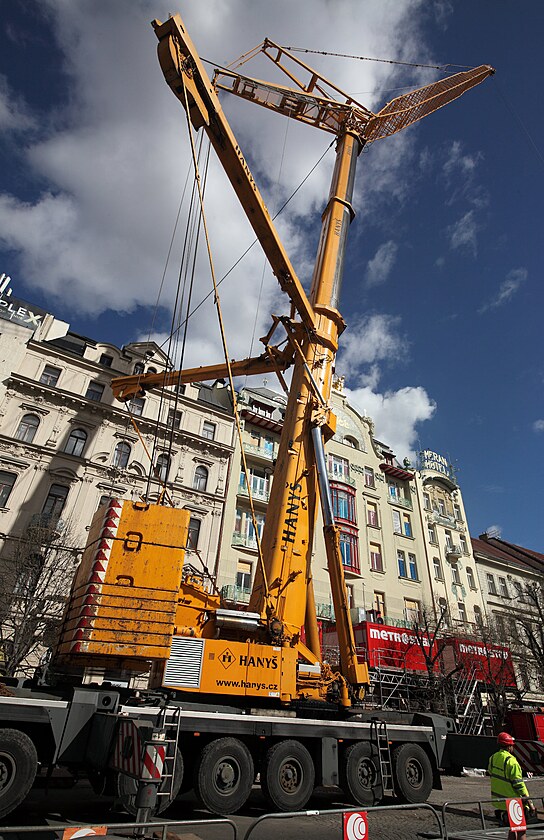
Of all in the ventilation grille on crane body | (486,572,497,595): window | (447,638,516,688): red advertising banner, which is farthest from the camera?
(486,572,497,595): window

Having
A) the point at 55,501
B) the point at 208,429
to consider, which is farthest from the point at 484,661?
the point at 55,501

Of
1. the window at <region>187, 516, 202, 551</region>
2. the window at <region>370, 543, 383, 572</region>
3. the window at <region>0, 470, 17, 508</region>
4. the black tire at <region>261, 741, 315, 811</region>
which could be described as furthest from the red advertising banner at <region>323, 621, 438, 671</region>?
the window at <region>0, 470, 17, 508</region>

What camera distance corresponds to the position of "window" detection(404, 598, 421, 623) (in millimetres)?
32375

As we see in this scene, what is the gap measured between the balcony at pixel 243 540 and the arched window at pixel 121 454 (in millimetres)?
7185

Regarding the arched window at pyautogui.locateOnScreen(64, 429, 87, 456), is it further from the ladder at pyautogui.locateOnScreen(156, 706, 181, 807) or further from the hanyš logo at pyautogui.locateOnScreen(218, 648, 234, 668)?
the ladder at pyautogui.locateOnScreen(156, 706, 181, 807)

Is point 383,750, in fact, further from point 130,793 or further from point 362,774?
point 130,793

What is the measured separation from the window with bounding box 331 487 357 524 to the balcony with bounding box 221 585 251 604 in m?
8.80

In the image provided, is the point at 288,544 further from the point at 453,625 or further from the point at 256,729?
the point at 453,625

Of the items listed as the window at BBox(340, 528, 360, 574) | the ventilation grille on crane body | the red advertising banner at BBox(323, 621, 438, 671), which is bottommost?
the ventilation grille on crane body

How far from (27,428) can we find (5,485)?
3113 mm

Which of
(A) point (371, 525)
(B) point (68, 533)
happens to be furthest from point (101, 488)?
(A) point (371, 525)

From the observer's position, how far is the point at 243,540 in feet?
91.4

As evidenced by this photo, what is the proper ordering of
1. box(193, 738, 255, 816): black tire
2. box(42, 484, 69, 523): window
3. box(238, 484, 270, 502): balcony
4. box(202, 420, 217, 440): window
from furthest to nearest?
box(202, 420, 217, 440): window
box(238, 484, 270, 502): balcony
box(42, 484, 69, 523): window
box(193, 738, 255, 816): black tire

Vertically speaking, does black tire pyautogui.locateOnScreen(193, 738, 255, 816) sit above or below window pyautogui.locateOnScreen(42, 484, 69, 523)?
below
